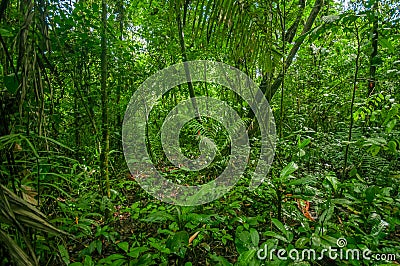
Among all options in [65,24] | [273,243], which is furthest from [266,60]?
[65,24]

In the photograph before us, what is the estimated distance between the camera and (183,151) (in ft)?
12.4

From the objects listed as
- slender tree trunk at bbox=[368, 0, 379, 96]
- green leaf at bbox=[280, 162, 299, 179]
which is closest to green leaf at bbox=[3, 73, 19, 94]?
green leaf at bbox=[280, 162, 299, 179]

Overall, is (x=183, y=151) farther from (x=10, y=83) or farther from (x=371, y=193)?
(x=10, y=83)

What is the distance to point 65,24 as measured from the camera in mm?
2170

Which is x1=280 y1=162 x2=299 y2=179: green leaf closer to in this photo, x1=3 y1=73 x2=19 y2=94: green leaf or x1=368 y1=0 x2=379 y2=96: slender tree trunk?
→ x1=368 y1=0 x2=379 y2=96: slender tree trunk

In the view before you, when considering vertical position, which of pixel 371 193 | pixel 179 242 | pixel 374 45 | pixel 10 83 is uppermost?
pixel 374 45

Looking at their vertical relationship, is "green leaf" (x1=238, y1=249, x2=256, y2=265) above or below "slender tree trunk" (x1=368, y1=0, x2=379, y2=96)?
below

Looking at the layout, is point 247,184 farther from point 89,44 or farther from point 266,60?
point 89,44

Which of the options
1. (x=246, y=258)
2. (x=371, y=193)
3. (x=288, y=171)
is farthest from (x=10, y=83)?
(x=371, y=193)

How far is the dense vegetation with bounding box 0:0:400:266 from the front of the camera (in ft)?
3.44

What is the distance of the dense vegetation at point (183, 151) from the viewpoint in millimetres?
1050

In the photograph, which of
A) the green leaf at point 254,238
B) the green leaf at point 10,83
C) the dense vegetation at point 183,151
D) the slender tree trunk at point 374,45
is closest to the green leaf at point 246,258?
the dense vegetation at point 183,151

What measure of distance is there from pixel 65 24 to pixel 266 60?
164cm

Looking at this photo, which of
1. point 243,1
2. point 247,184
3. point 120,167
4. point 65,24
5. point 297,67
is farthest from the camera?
point 297,67
